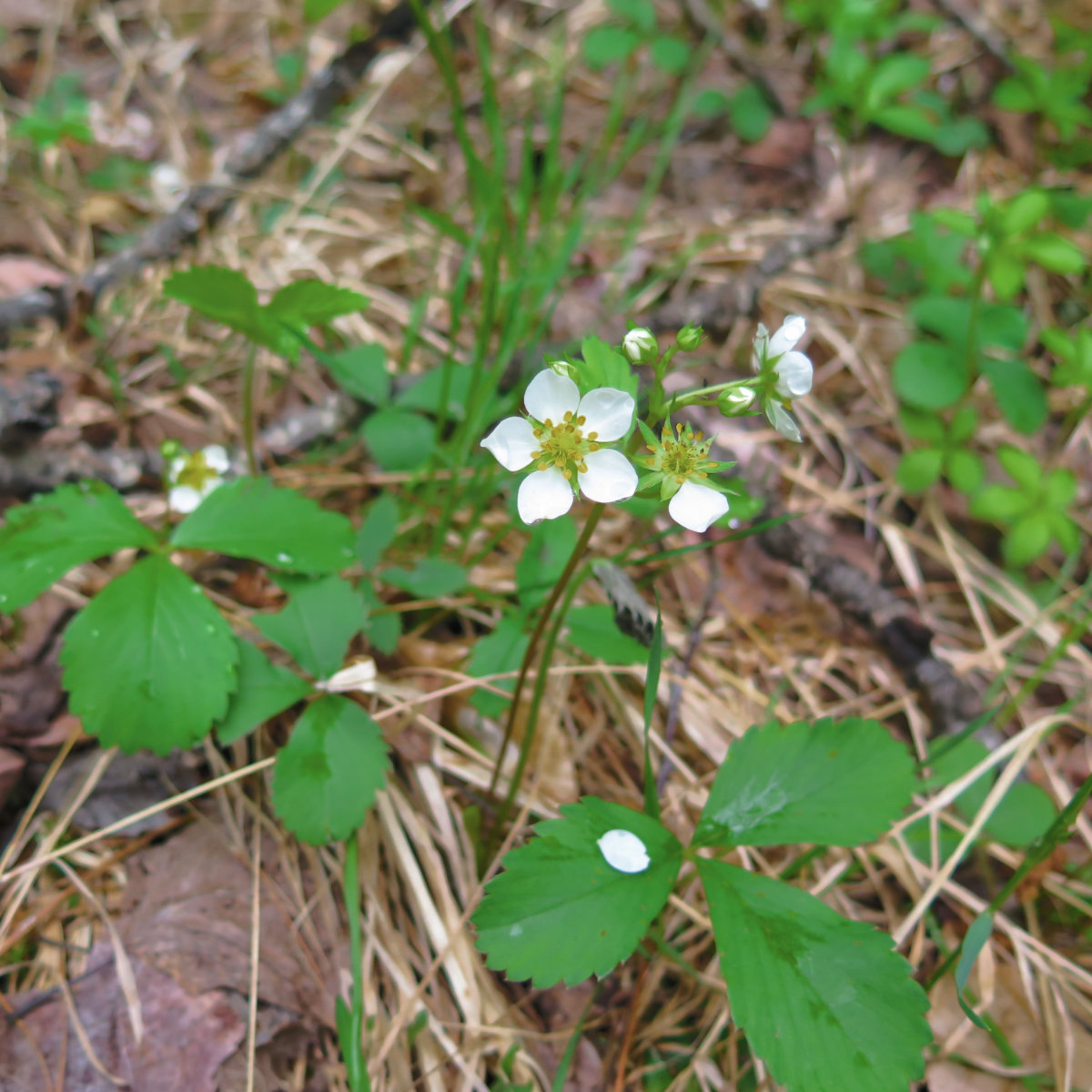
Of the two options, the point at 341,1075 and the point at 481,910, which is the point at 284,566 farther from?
the point at 341,1075

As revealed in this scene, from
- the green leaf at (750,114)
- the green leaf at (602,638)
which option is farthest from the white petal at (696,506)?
Result: the green leaf at (750,114)

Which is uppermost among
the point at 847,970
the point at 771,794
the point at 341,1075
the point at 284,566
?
the point at 284,566

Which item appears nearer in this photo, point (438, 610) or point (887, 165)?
point (438, 610)

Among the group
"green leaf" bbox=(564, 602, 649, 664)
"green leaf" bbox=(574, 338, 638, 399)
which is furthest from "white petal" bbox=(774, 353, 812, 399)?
"green leaf" bbox=(564, 602, 649, 664)

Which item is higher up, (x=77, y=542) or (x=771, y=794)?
(x=77, y=542)

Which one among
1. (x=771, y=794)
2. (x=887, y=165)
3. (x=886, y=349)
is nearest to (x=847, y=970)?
(x=771, y=794)

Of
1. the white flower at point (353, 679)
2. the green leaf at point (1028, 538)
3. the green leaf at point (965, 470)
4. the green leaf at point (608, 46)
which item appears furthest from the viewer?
the green leaf at point (608, 46)

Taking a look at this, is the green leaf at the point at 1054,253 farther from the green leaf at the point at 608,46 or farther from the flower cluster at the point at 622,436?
the green leaf at the point at 608,46
